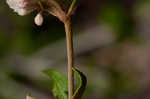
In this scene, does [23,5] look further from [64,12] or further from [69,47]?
[69,47]

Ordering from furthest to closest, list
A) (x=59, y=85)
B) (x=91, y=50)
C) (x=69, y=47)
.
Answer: (x=91, y=50) < (x=59, y=85) < (x=69, y=47)

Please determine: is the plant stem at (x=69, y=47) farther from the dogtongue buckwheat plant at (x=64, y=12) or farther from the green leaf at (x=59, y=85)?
the green leaf at (x=59, y=85)

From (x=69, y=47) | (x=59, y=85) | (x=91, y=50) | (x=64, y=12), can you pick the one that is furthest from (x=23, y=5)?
(x=91, y=50)

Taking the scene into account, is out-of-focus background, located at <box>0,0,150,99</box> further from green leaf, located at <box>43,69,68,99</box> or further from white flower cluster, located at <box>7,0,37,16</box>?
white flower cluster, located at <box>7,0,37,16</box>

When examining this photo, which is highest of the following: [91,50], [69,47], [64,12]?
[64,12]

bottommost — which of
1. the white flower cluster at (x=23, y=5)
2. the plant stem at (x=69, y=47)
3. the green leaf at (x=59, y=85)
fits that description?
the green leaf at (x=59, y=85)

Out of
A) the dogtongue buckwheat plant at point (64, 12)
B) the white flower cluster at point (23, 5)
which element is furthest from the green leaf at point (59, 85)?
the white flower cluster at point (23, 5)

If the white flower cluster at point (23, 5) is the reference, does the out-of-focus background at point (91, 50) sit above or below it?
below

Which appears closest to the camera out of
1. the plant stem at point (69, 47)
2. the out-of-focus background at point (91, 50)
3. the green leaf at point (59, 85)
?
the plant stem at point (69, 47)

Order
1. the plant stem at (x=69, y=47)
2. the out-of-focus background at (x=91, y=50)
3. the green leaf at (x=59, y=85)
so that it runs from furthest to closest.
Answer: the out-of-focus background at (x=91, y=50)
the green leaf at (x=59, y=85)
the plant stem at (x=69, y=47)
